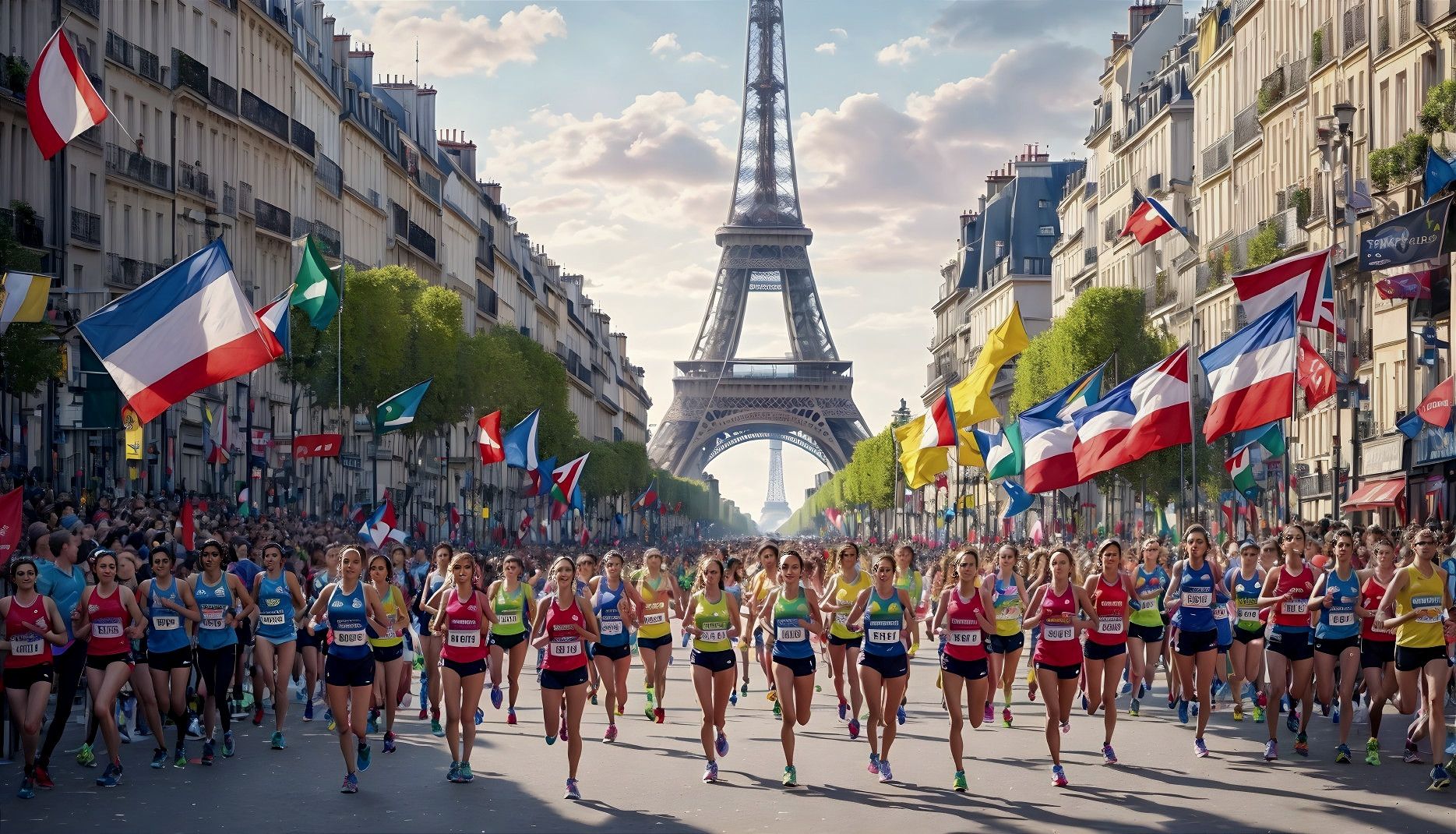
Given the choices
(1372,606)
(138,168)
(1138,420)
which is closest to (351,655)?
(1372,606)

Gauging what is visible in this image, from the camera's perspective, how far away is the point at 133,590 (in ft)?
55.5

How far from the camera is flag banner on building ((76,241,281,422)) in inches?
683

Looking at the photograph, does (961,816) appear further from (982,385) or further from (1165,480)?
(1165,480)

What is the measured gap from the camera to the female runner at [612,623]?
1772cm

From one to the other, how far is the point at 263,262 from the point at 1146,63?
122 ft

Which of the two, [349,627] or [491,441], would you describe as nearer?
[349,627]

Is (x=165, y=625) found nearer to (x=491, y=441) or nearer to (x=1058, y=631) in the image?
(x=1058, y=631)

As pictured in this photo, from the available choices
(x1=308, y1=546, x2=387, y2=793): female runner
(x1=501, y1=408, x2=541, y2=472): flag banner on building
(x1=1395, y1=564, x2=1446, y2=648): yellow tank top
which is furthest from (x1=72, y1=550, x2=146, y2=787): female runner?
(x1=501, y1=408, x2=541, y2=472): flag banner on building

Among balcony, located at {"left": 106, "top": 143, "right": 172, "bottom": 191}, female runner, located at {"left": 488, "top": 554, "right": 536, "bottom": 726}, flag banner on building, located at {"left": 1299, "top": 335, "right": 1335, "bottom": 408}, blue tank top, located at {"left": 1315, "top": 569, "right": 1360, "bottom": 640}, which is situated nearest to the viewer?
blue tank top, located at {"left": 1315, "top": 569, "right": 1360, "bottom": 640}

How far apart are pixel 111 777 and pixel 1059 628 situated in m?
7.44

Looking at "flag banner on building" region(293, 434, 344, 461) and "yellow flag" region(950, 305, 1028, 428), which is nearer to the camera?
"yellow flag" region(950, 305, 1028, 428)

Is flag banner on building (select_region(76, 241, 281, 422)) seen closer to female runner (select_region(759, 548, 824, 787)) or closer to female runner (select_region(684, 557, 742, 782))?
female runner (select_region(684, 557, 742, 782))

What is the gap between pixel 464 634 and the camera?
51.1ft

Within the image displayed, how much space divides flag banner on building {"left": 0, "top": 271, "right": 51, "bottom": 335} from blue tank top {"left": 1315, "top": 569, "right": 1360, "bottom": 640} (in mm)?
16378
